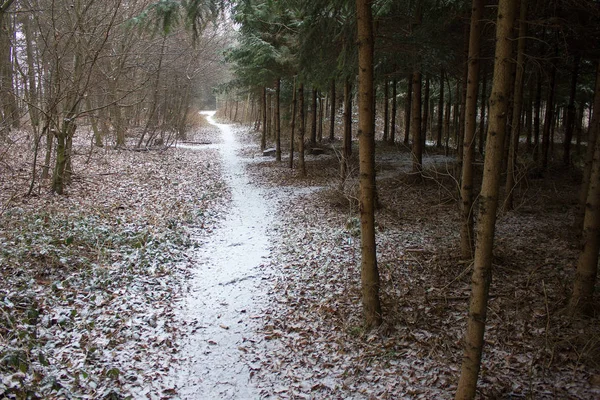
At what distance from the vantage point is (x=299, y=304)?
21.2ft

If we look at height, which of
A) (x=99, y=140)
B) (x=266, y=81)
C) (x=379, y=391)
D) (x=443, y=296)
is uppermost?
(x=266, y=81)

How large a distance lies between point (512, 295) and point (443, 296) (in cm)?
99

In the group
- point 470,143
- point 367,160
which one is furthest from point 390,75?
point 367,160

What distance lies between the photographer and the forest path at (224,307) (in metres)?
4.81

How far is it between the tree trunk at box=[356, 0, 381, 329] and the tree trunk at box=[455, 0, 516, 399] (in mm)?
1877

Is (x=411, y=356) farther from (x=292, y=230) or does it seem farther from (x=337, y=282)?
(x=292, y=230)

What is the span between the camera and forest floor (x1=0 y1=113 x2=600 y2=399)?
4.51 m

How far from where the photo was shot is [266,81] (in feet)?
60.2

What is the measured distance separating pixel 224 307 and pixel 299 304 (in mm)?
1237

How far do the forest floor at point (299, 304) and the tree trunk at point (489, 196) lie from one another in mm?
1000

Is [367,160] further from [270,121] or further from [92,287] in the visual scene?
[270,121]

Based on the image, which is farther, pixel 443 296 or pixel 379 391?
pixel 443 296

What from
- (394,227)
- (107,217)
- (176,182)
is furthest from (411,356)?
(176,182)

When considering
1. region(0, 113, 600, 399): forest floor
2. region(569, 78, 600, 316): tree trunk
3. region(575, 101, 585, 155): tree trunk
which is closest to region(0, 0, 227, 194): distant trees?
region(0, 113, 600, 399): forest floor
